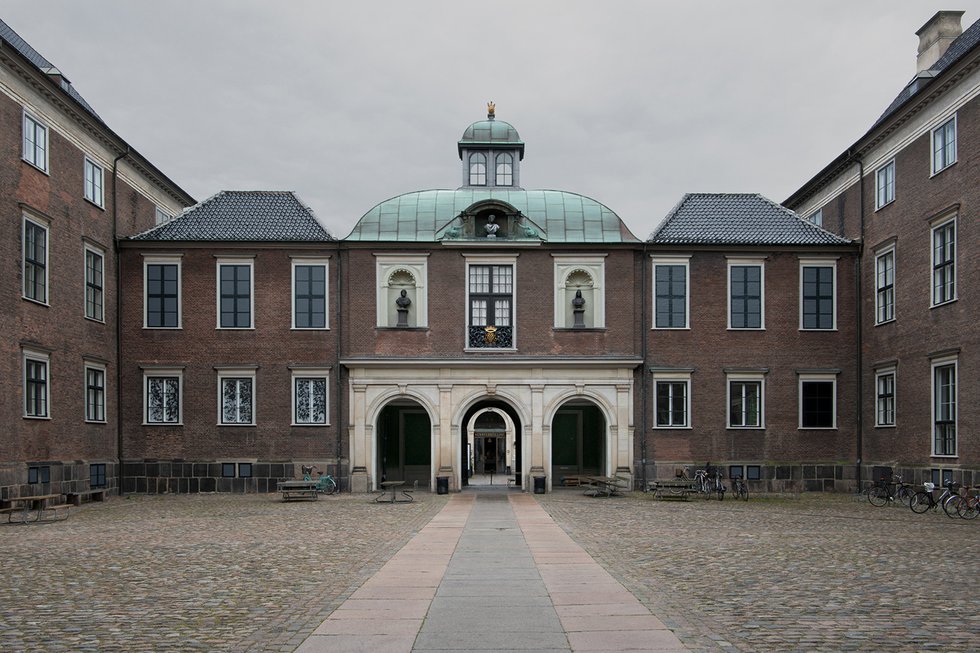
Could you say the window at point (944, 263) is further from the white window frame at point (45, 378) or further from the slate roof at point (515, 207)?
the white window frame at point (45, 378)

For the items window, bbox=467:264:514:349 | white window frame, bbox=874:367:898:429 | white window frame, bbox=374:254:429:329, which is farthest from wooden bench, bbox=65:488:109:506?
white window frame, bbox=874:367:898:429

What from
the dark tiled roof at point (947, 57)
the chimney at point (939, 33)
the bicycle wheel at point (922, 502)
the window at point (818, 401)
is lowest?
the bicycle wheel at point (922, 502)

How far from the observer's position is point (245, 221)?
37.2m

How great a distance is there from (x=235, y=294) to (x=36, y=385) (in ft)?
28.4

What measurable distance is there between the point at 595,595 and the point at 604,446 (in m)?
27.0

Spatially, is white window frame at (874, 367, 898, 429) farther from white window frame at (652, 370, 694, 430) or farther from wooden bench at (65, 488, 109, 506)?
wooden bench at (65, 488, 109, 506)

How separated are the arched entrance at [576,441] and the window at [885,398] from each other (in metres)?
10.6

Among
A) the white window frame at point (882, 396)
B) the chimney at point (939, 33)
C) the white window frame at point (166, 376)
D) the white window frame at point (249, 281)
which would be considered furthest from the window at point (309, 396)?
the chimney at point (939, 33)

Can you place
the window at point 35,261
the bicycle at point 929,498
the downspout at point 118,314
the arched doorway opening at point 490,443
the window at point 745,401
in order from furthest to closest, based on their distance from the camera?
the arched doorway opening at point 490,443
the window at point 745,401
the downspout at point 118,314
the window at point 35,261
the bicycle at point 929,498

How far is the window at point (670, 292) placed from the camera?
36.4 metres

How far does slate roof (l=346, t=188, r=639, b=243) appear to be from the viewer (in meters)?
36.8

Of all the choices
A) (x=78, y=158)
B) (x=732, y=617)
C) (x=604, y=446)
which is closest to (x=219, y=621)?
(x=732, y=617)

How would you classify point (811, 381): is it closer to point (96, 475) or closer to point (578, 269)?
point (578, 269)

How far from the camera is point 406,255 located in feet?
118
